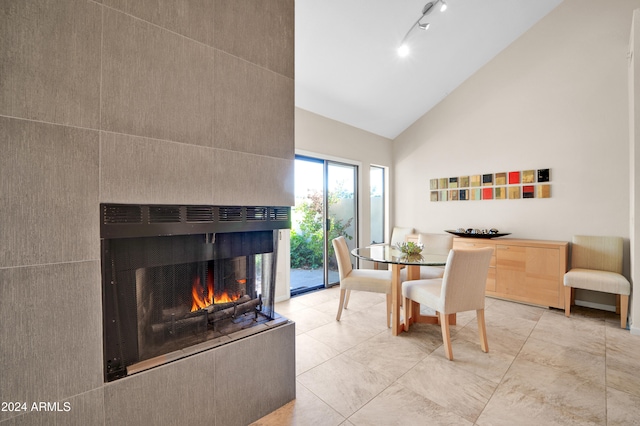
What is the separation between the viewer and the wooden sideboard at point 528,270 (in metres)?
3.31

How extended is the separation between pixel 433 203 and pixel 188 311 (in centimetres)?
441

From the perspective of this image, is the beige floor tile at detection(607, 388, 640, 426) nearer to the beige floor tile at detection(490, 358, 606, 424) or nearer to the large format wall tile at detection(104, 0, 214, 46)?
the beige floor tile at detection(490, 358, 606, 424)

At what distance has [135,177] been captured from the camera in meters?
1.20

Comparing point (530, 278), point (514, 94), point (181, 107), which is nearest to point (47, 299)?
point (181, 107)

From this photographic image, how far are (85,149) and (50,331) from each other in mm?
711

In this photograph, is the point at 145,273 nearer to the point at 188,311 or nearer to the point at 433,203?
the point at 188,311

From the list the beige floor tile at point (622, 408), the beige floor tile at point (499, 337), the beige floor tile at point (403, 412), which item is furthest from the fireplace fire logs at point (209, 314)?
the beige floor tile at point (622, 408)

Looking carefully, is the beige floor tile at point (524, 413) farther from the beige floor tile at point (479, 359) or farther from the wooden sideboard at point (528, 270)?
the wooden sideboard at point (528, 270)

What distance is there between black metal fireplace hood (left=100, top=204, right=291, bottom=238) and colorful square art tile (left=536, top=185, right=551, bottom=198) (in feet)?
12.8

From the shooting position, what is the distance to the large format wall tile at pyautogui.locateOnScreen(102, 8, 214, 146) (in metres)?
1.14

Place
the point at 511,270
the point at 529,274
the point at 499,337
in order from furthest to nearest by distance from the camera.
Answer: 1. the point at 511,270
2. the point at 529,274
3. the point at 499,337

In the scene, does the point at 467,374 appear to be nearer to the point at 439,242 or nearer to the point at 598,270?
the point at 439,242

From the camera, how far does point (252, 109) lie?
1.55m

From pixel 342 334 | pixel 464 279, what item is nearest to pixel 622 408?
pixel 464 279
